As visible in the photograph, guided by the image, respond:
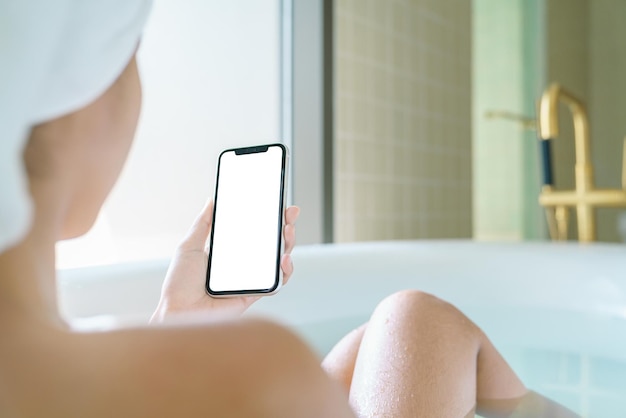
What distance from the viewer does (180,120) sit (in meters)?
1.55

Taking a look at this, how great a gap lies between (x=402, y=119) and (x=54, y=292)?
78.3 inches

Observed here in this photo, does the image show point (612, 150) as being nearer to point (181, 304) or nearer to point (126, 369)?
point (181, 304)

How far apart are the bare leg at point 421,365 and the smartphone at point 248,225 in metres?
0.11

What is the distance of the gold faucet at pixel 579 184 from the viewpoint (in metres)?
1.55

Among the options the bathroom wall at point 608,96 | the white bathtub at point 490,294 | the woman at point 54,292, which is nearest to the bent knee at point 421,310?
the white bathtub at point 490,294

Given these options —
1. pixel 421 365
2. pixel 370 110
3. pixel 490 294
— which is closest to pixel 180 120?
pixel 370 110

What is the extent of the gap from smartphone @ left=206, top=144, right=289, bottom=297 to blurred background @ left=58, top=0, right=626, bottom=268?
0.73m

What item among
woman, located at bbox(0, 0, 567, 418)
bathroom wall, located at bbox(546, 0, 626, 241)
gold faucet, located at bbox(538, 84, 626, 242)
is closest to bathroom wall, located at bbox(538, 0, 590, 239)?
bathroom wall, located at bbox(546, 0, 626, 241)

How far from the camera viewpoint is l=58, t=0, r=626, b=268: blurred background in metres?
1.52

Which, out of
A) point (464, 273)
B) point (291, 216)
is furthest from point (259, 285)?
point (464, 273)

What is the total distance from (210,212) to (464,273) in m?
Result: 0.78

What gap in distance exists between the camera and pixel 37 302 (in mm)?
197

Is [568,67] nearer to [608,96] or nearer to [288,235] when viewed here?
[608,96]

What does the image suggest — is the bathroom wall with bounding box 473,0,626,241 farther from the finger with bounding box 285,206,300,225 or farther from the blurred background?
the finger with bounding box 285,206,300,225
